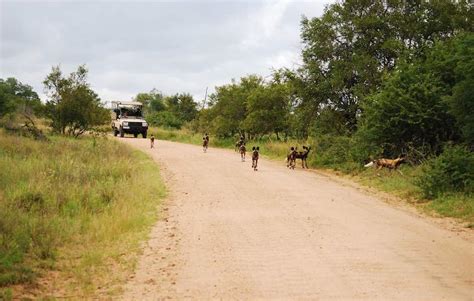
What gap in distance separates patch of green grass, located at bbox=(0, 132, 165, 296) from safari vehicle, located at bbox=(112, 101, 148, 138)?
24.9 metres

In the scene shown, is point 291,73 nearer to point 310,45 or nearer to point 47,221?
point 310,45

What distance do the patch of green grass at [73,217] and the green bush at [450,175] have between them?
302 inches

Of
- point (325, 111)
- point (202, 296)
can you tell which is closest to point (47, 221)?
point (202, 296)

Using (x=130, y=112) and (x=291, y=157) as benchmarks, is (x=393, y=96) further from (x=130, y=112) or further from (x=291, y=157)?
(x=130, y=112)

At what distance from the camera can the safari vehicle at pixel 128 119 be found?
44.3 metres

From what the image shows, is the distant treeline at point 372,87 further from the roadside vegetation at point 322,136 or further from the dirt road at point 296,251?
the dirt road at point 296,251

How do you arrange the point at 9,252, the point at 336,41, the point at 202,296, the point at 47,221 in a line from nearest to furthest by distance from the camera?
the point at 202,296 < the point at 9,252 < the point at 47,221 < the point at 336,41

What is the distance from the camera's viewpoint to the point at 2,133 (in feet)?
88.1

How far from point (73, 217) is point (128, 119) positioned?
112 feet

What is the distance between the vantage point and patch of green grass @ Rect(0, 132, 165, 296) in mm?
7680

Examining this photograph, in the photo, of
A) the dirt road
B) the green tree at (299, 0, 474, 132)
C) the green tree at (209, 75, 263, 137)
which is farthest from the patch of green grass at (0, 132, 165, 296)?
the green tree at (209, 75, 263, 137)

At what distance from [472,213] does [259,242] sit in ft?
19.4

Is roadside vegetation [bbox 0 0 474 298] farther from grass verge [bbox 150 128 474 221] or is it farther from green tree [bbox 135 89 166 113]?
green tree [bbox 135 89 166 113]

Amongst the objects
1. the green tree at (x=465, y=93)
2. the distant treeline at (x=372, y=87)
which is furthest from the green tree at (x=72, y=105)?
the green tree at (x=465, y=93)
